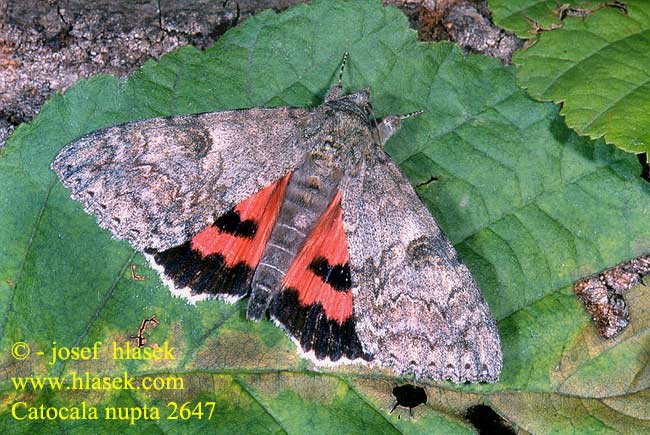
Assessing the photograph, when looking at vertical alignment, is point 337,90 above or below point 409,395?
above

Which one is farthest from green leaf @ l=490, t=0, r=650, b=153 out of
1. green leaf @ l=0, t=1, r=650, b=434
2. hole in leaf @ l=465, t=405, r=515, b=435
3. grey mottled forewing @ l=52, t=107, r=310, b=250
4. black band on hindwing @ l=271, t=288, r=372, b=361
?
black band on hindwing @ l=271, t=288, r=372, b=361

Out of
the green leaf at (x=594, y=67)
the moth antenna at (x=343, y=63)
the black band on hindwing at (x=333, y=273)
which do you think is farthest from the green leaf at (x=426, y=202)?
the black band on hindwing at (x=333, y=273)

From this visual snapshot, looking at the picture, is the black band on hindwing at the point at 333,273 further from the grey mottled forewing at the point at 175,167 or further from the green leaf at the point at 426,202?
the grey mottled forewing at the point at 175,167

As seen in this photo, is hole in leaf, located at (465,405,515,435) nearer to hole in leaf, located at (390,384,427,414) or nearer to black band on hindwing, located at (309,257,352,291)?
hole in leaf, located at (390,384,427,414)

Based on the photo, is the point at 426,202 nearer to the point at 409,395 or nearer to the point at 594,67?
the point at 409,395

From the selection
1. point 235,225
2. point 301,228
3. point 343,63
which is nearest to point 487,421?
point 301,228

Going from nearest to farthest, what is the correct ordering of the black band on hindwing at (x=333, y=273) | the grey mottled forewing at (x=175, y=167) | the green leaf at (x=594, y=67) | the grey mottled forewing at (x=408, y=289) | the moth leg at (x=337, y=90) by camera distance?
the grey mottled forewing at (x=408, y=289) < the grey mottled forewing at (x=175, y=167) < the black band on hindwing at (x=333, y=273) < the green leaf at (x=594, y=67) < the moth leg at (x=337, y=90)

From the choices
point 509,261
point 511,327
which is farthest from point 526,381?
point 509,261
